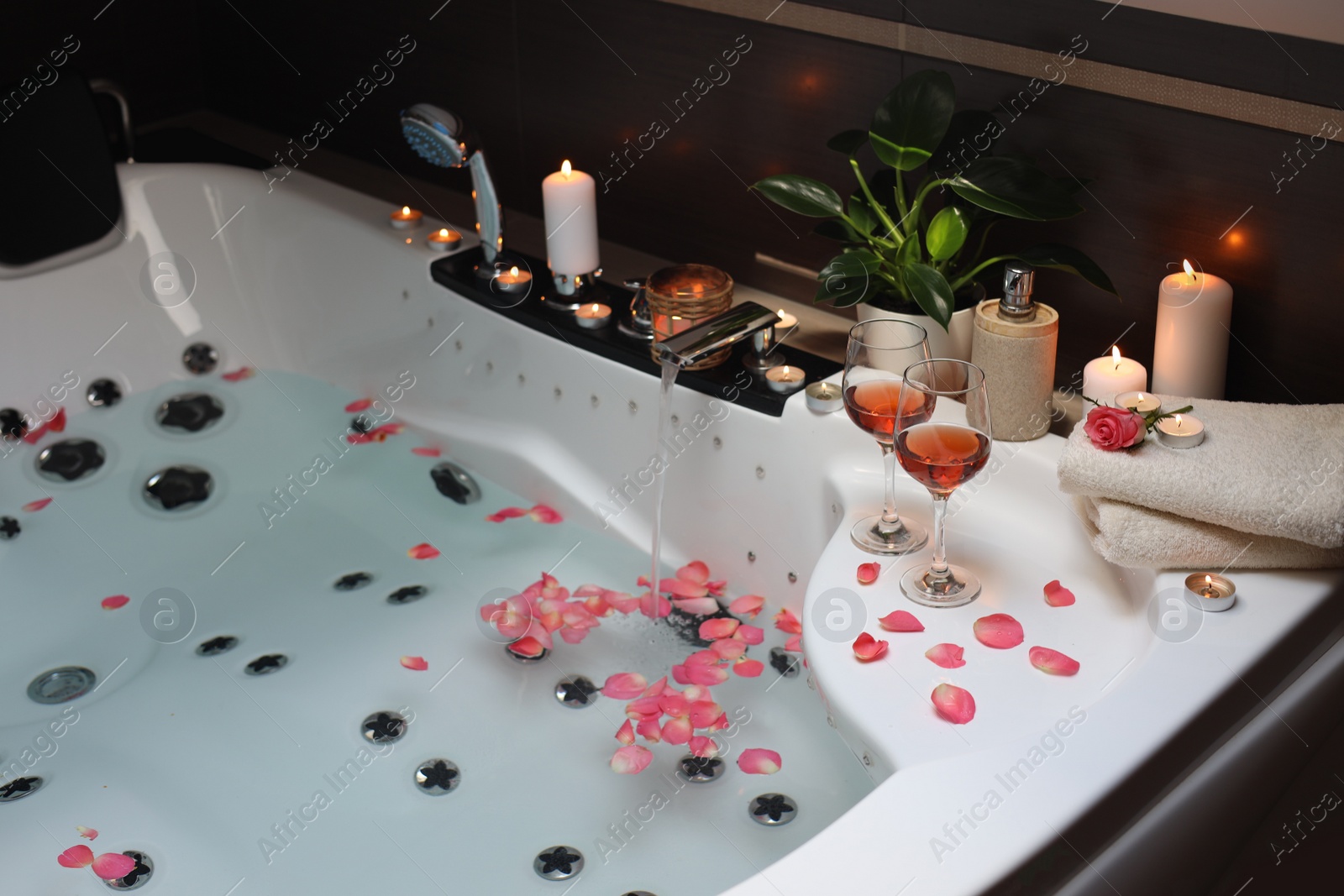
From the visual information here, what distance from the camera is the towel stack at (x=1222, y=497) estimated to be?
101cm

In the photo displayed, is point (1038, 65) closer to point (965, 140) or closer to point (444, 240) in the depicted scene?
point (965, 140)

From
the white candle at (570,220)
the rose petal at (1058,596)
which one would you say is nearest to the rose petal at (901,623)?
the rose petal at (1058,596)

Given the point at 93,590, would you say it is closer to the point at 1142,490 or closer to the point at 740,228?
the point at 740,228

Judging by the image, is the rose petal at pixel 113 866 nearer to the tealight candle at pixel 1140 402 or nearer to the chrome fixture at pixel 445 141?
the chrome fixture at pixel 445 141

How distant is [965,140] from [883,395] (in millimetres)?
346

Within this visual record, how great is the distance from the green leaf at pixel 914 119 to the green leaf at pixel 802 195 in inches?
3.3

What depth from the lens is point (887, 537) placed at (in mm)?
1239

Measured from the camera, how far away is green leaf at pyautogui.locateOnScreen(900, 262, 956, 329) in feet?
4.08

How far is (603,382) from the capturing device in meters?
1.56

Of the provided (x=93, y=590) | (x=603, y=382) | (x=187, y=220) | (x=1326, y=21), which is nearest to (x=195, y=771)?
(x=93, y=590)

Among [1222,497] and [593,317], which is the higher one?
[1222,497]

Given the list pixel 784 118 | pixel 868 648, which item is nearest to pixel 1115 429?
pixel 868 648

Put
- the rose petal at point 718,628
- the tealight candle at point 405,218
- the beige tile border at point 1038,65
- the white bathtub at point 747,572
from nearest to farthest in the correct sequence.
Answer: the white bathtub at point 747,572 → the beige tile border at point 1038,65 → the rose petal at point 718,628 → the tealight candle at point 405,218

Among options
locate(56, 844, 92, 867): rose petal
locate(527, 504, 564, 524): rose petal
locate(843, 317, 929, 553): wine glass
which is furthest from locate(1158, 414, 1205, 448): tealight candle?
locate(56, 844, 92, 867): rose petal
